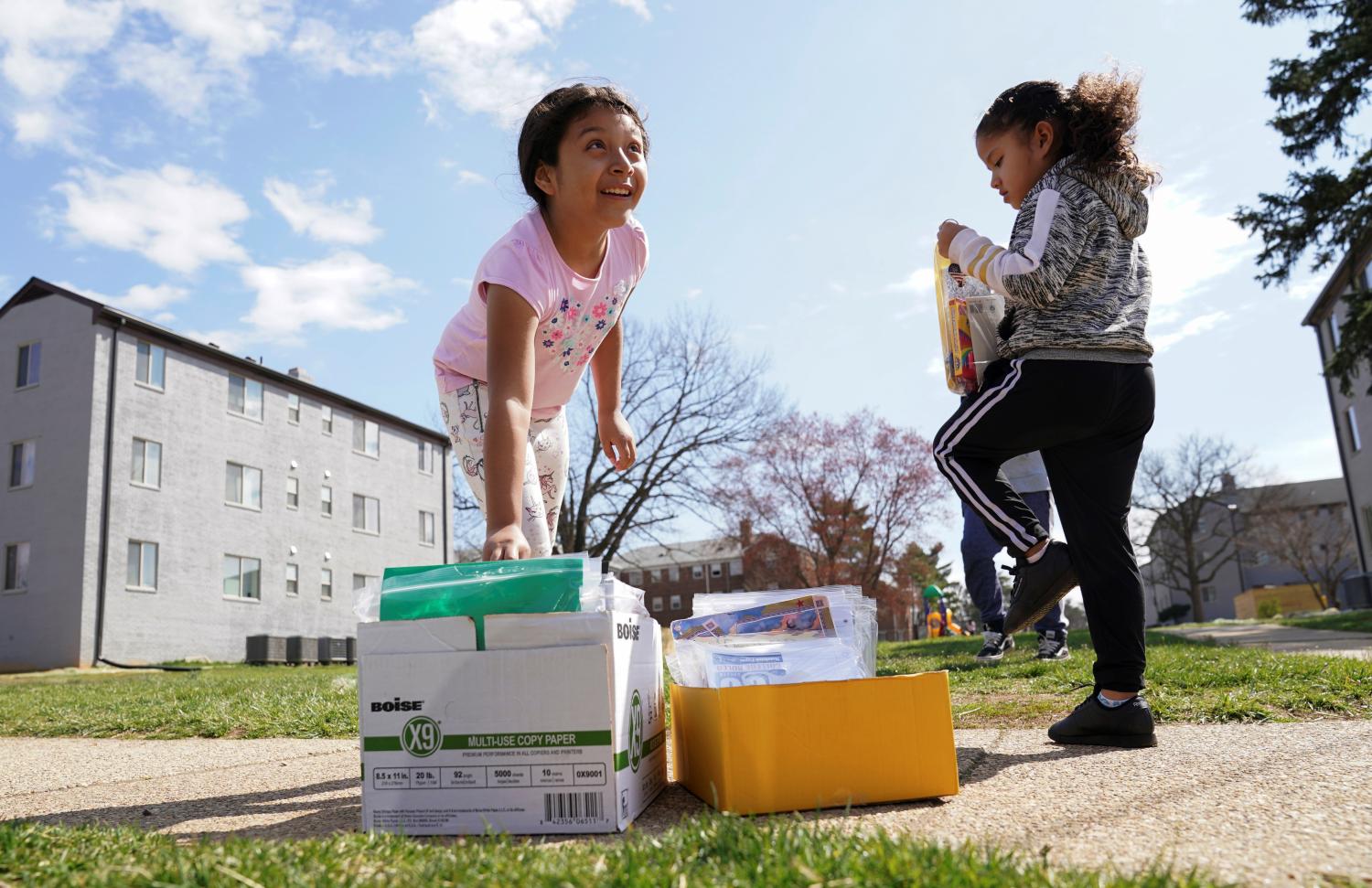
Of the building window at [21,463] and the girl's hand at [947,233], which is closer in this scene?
the girl's hand at [947,233]

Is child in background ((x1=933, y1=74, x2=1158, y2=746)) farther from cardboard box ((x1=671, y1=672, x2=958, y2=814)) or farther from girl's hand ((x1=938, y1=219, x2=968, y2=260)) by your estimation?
cardboard box ((x1=671, y1=672, x2=958, y2=814))

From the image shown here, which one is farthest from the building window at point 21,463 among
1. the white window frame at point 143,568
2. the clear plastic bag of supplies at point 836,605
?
the clear plastic bag of supplies at point 836,605

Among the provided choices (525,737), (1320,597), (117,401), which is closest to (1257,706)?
(525,737)

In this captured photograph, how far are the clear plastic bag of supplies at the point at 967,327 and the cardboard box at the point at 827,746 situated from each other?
1.23 meters

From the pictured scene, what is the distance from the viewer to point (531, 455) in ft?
9.17

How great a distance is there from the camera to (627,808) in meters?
1.76

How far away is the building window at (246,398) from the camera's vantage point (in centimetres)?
2778

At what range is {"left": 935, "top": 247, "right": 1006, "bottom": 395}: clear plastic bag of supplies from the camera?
281 centimetres

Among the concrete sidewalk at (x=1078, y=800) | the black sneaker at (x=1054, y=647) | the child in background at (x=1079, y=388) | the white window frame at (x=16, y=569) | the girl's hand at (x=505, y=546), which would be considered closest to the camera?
the concrete sidewalk at (x=1078, y=800)

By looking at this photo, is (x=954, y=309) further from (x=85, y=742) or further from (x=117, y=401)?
(x=117, y=401)

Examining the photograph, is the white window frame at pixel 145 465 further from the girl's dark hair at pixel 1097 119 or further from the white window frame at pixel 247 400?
the girl's dark hair at pixel 1097 119

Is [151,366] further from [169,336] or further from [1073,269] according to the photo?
[1073,269]

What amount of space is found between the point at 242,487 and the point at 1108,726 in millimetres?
29124

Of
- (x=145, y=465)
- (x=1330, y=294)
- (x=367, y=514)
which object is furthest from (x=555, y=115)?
(x=1330, y=294)
